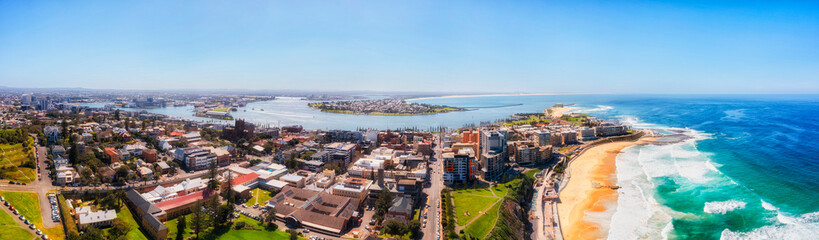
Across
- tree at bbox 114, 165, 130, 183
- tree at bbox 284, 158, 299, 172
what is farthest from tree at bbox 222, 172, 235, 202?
tree at bbox 114, 165, 130, 183

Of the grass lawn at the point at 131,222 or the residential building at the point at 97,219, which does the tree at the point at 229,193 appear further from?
the residential building at the point at 97,219

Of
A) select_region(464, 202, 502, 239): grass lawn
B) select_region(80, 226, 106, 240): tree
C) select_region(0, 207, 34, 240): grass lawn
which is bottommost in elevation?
select_region(464, 202, 502, 239): grass lawn

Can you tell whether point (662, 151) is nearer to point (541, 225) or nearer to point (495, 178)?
point (495, 178)

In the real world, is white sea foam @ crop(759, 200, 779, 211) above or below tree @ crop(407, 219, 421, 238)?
above

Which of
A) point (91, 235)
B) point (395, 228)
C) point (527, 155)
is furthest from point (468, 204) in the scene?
point (91, 235)

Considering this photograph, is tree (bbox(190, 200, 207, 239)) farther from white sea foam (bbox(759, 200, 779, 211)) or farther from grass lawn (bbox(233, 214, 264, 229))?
white sea foam (bbox(759, 200, 779, 211))

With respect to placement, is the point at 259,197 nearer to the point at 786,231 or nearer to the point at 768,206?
the point at 786,231
